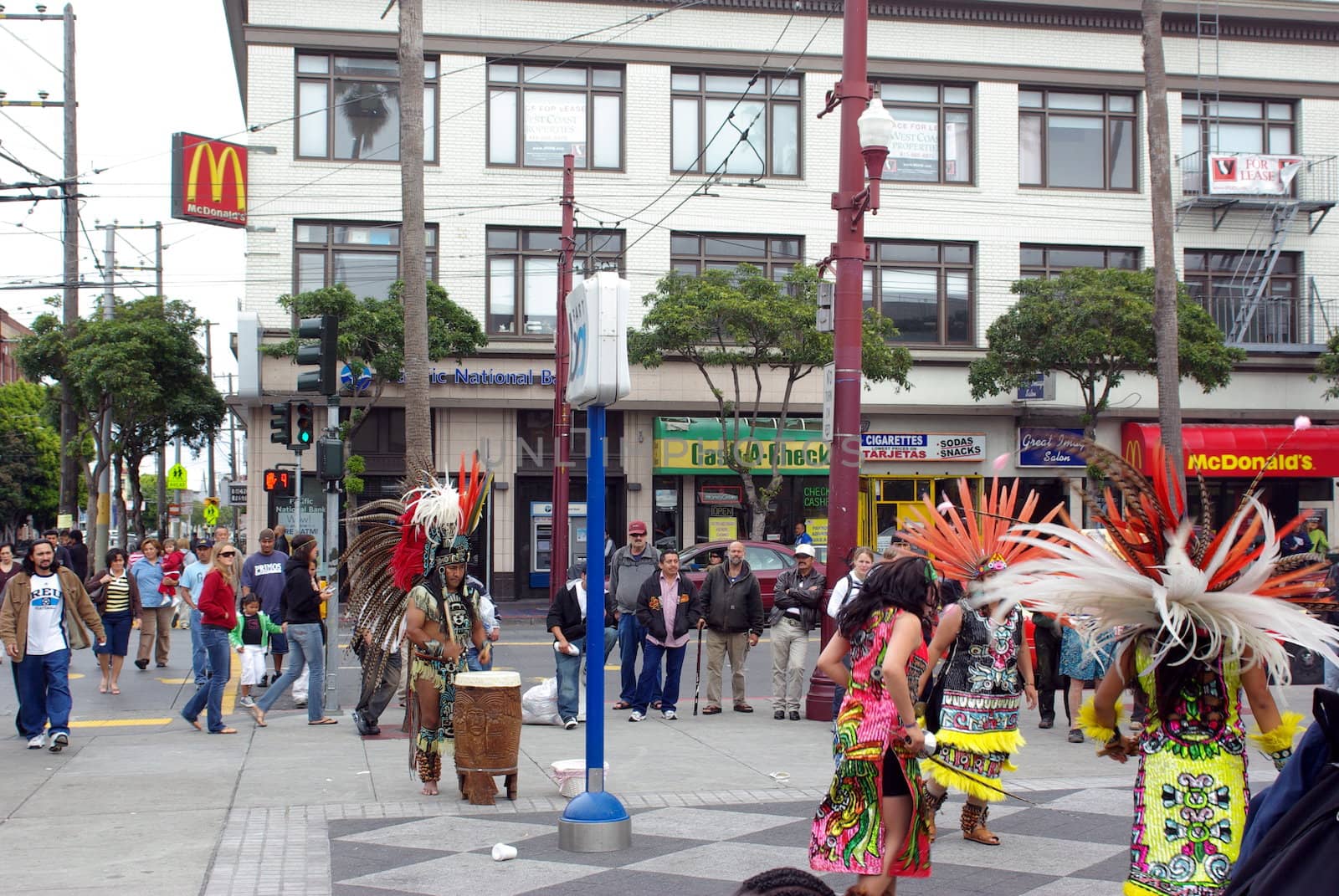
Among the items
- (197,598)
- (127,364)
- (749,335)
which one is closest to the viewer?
(197,598)

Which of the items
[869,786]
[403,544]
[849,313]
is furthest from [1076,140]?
[869,786]

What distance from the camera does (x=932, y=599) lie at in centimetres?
589

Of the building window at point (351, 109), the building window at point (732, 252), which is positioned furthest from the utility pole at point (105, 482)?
the building window at point (732, 252)

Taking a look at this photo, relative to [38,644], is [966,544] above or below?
above

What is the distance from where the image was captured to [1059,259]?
30859mm

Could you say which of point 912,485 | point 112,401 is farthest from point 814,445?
point 112,401

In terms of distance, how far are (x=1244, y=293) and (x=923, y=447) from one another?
28.7 feet

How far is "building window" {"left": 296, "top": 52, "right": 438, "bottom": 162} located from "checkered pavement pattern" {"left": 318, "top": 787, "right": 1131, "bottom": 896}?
22.2 metres

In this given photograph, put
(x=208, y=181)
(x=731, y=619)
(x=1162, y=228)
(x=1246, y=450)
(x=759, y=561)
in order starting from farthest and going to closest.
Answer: (x=1246, y=450), (x=208, y=181), (x=759, y=561), (x=1162, y=228), (x=731, y=619)

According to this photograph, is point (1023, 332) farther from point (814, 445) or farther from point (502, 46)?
point (502, 46)

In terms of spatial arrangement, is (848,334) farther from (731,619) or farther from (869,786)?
(869,786)

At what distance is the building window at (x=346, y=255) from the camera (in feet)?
92.1

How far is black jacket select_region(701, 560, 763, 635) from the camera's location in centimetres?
1360

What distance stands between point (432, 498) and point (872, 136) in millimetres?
5560
